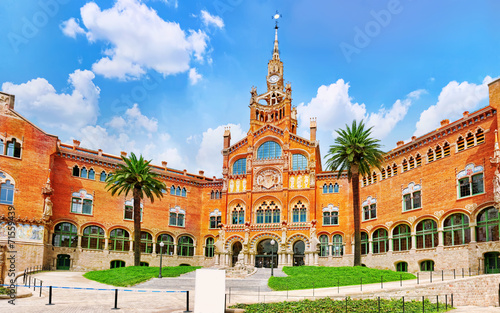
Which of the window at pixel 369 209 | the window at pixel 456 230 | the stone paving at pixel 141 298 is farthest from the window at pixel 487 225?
the window at pixel 369 209

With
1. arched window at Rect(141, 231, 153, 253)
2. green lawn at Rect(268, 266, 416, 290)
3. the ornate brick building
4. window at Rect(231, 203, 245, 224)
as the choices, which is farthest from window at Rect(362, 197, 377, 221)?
arched window at Rect(141, 231, 153, 253)

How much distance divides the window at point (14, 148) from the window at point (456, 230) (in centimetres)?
4158

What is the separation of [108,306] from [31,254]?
26.9 m

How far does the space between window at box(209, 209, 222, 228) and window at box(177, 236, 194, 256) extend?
11.4ft

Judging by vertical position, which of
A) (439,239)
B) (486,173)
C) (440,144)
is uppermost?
(440,144)

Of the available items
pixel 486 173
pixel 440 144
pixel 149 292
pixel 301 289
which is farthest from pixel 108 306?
pixel 440 144

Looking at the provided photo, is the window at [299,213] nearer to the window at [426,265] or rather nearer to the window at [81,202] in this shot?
the window at [426,265]

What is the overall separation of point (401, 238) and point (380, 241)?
12.2ft

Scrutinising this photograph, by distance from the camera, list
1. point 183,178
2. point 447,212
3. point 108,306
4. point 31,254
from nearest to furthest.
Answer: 1. point 108,306
2. point 447,212
3. point 31,254
4. point 183,178

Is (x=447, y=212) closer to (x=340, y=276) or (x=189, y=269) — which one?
(x=340, y=276)

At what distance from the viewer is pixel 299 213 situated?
5959cm

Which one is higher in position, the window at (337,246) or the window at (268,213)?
the window at (268,213)

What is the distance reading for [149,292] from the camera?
31.7 m

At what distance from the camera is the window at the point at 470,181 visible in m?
39.4
